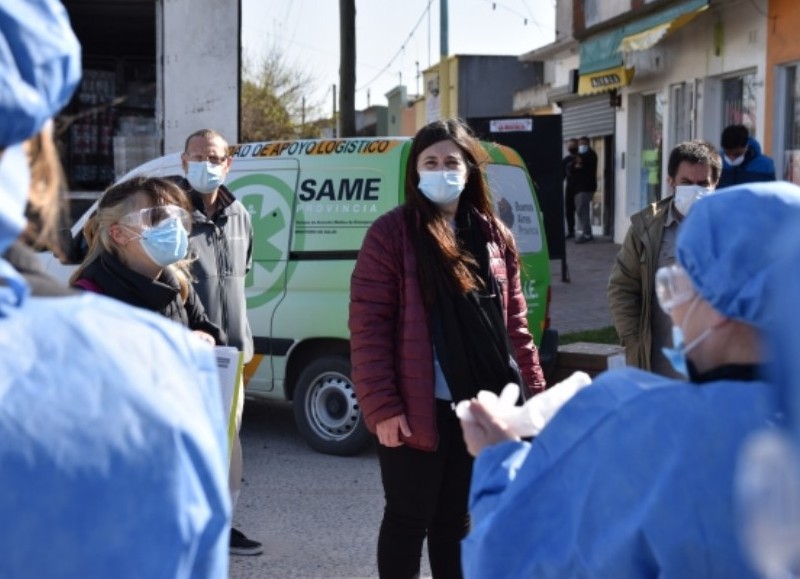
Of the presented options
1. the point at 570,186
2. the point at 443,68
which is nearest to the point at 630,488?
the point at 570,186

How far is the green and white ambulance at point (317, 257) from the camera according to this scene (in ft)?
24.5

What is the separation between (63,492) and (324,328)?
6.06m

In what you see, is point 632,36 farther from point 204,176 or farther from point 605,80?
point 204,176

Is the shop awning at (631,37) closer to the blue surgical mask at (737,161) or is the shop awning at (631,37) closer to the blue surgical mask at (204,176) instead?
the blue surgical mask at (737,161)

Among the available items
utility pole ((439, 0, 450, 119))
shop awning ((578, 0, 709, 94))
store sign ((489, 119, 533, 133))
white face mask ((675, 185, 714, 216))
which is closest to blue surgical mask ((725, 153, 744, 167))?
white face mask ((675, 185, 714, 216))

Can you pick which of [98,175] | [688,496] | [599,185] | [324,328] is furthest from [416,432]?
[599,185]

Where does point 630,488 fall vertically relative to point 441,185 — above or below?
below

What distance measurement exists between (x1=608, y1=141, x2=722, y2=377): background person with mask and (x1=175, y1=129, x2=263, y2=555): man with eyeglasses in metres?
1.73

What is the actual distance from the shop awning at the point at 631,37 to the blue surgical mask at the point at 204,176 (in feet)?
38.5

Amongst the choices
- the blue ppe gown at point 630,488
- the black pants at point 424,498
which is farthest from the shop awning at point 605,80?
the blue ppe gown at point 630,488

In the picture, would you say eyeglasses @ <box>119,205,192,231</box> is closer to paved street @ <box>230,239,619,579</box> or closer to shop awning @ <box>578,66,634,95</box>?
paved street @ <box>230,239,619,579</box>

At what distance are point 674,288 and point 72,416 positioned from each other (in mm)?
1148

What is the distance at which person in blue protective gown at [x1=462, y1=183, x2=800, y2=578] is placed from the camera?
1816 millimetres

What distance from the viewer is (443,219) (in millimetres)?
4145
